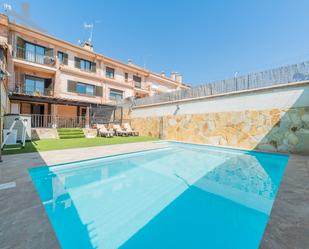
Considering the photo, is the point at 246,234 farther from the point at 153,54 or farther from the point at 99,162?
the point at 153,54

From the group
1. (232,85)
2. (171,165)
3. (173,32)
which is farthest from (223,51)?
(171,165)

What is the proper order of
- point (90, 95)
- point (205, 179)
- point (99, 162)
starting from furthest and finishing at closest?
point (90, 95)
point (99, 162)
point (205, 179)

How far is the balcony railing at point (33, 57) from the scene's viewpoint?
13530 millimetres

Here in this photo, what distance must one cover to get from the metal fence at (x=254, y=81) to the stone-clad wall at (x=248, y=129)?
1475mm

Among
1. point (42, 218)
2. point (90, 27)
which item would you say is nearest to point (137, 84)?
point (90, 27)

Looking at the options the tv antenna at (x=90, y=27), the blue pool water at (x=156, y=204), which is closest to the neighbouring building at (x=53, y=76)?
the tv antenna at (x=90, y=27)

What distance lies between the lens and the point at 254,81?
9.05 m

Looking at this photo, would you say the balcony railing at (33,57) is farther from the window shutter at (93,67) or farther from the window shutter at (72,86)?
the window shutter at (93,67)

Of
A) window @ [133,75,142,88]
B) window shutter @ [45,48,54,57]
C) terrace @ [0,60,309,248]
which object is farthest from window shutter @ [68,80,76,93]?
window @ [133,75,142,88]

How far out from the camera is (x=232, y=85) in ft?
32.6

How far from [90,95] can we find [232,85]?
1458cm

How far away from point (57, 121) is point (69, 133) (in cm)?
356

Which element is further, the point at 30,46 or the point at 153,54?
the point at 153,54

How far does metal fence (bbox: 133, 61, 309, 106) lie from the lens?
768cm
